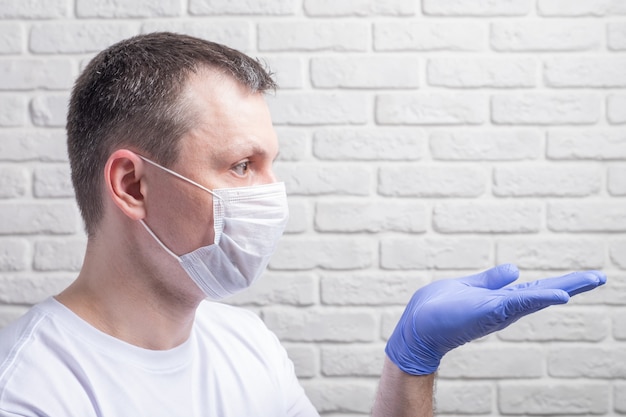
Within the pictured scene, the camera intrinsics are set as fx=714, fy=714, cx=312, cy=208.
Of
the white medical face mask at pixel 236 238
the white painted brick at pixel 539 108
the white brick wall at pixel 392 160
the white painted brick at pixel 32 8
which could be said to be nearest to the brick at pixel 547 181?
the white brick wall at pixel 392 160

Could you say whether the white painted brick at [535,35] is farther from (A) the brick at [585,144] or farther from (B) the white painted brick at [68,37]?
(B) the white painted brick at [68,37]

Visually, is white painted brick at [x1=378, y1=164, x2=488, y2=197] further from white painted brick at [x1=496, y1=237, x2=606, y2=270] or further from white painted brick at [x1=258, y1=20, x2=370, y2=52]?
white painted brick at [x1=258, y1=20, x2=370, y2=52]

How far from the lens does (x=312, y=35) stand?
1947mm

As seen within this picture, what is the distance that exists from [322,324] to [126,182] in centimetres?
89

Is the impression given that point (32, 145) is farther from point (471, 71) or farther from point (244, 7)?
point (471, 71)

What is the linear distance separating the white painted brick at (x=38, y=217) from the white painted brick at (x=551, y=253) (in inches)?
46.4

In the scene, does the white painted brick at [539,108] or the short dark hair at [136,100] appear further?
the white painted brick at [539,108]

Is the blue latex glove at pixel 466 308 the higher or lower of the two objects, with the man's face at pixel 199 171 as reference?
lower

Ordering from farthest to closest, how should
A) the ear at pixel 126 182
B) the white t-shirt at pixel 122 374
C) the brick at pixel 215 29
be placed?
the brick at pixel 215 29 < the ear at pixel 126 182 < the white t-shirt at pixel 122 374

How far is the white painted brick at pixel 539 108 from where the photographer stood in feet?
6.43

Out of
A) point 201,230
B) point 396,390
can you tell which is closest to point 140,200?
point 201,230

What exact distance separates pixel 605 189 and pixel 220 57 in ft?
4.00

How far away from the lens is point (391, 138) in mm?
1952

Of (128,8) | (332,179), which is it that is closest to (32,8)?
(128,8)
